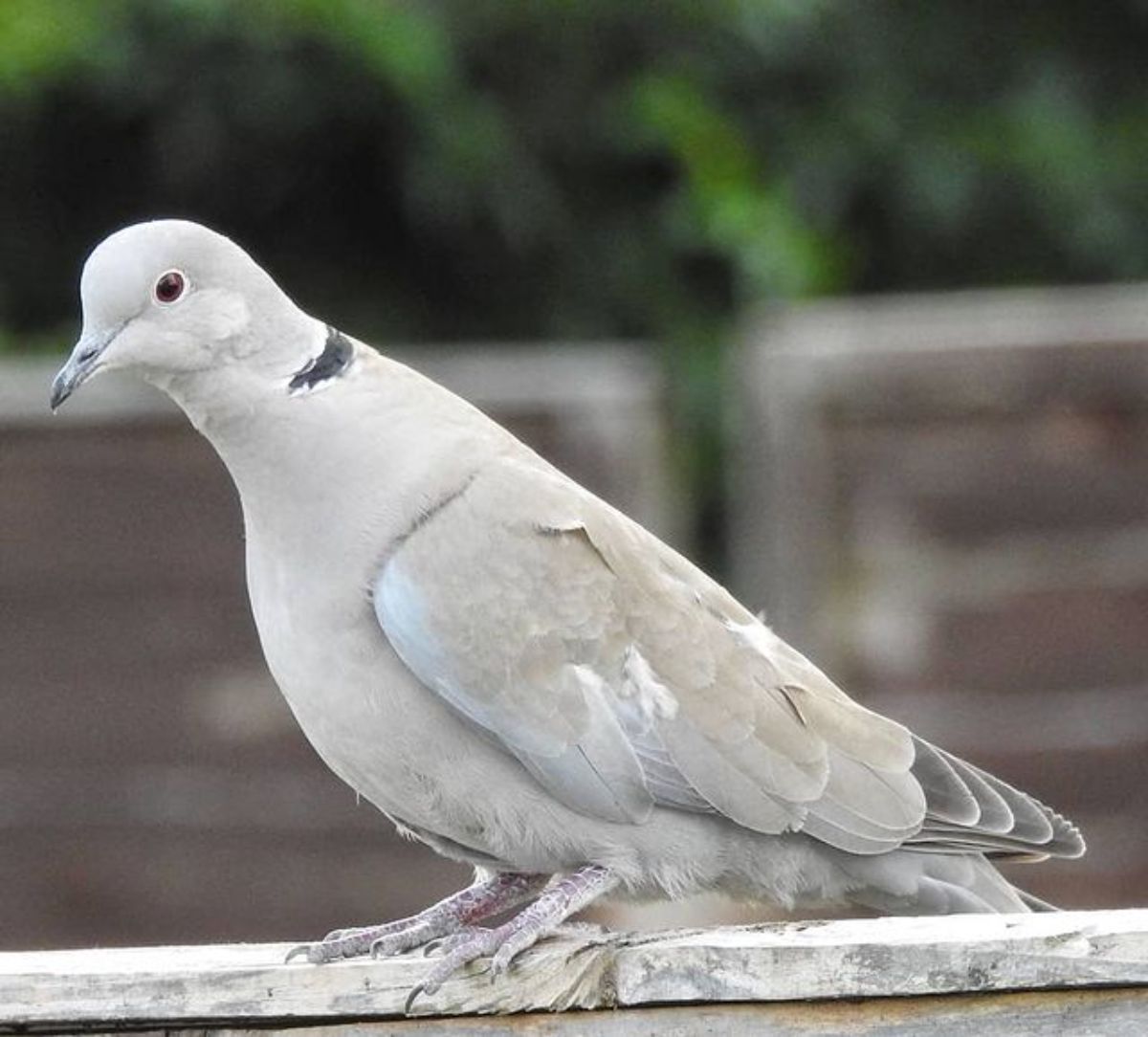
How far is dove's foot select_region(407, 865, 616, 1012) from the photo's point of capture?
2.42 m

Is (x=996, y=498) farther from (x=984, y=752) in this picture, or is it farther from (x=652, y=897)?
(x=652, y=897)

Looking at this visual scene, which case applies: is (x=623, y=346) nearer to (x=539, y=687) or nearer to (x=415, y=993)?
(x=539, y=687)

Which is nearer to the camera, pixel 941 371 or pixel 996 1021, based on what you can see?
pixel 996 1021

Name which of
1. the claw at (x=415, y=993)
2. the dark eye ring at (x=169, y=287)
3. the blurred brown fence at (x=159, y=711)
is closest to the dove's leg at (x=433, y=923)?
the claw at (x=415, y=993)

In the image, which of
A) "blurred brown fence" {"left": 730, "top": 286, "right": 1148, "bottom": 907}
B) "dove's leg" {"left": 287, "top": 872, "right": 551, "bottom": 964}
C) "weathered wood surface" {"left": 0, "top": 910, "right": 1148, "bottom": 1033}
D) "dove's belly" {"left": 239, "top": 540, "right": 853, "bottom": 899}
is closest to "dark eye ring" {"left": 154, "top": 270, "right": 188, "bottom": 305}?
"dove's belly" {"left": 239, "top": 540, "right": 853, "bottom": 899}

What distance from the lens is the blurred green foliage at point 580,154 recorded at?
19.4ft

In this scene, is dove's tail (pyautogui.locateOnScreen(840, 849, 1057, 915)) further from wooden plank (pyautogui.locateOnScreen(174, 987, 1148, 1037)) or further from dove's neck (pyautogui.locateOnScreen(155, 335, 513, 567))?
wooden plank (pyautogui.locateOnScreen(174, 987, 1148, 1037))

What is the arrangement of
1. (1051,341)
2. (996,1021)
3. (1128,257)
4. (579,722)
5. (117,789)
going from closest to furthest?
(996,1021) → (579,722) → (1051,341) → (117,789) → (1128,257)

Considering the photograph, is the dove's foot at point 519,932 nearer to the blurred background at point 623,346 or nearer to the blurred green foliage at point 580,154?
the blurred background at point 623,346

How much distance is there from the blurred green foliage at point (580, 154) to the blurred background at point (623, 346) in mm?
10

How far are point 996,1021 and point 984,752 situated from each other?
107 inches

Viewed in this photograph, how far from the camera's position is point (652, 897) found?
3170 millimetres

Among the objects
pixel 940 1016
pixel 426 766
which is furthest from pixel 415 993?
pixel 426 766

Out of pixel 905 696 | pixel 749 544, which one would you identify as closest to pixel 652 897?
pixel 905 696
